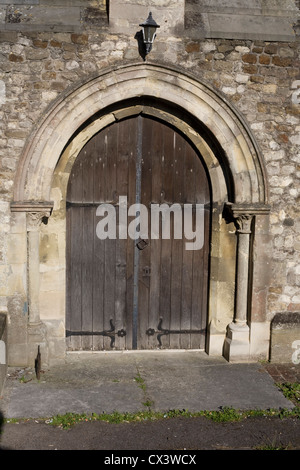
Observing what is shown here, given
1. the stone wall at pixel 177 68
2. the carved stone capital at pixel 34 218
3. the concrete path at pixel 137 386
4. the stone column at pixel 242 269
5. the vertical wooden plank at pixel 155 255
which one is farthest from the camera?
the vertical wooden plank at pixel 155 255

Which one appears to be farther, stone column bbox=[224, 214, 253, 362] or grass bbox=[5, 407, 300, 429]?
stone column bbox=[224, 214, 253, 362]

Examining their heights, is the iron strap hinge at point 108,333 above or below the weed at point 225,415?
above

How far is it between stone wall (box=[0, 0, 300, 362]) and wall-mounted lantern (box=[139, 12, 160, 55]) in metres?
0.18

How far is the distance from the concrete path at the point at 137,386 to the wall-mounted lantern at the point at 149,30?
3.45 metres

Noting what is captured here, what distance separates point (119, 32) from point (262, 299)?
331 cm

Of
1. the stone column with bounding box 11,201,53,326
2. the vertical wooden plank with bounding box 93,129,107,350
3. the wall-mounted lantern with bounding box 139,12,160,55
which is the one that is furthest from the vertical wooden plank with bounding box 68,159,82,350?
the wall-mounted lantern with bounding box 139,12,160,55

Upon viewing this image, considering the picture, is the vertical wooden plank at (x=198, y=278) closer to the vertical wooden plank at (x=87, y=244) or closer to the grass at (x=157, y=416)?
the vertical wooden plank at (x=87, y=244)

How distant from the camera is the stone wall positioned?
216 inches

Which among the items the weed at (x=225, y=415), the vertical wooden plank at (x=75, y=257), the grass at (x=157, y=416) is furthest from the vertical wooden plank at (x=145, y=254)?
the weed at (x=225, y=415)

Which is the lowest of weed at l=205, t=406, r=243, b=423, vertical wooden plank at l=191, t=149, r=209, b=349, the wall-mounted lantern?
weed at l=205, t=406, r=243, b=423

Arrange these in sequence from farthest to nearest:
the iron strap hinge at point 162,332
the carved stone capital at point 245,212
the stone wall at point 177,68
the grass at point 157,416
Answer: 1. the iron strap hinge at point 162,332
2. the carved stone capital at point 245,212
3. the stone wall at point 177,68
4. the grass at point 157,416

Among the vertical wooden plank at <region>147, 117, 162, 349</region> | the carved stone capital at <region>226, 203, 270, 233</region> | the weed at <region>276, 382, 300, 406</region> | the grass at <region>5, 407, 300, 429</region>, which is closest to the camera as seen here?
the grass at <region>5, 407, 300, 429</region>

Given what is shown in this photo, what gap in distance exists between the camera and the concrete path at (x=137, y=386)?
5.08 meters

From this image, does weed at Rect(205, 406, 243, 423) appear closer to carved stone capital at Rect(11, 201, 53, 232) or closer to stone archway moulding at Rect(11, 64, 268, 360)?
stone archway moulding at Rect(11, 64, 268, 360)
